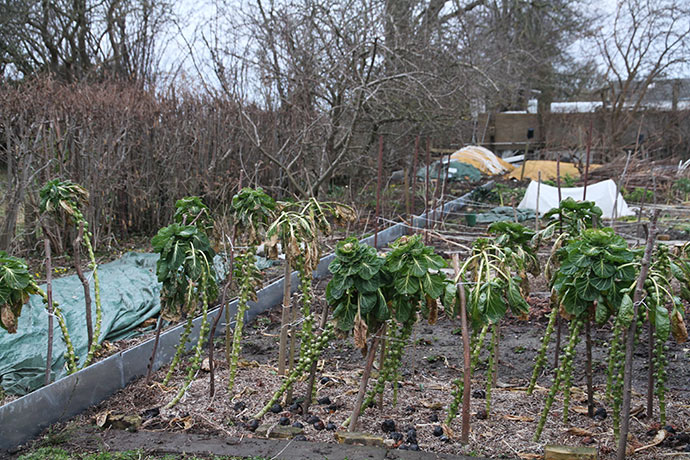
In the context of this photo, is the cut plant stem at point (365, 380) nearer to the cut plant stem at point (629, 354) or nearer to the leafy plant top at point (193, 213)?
the cut plant stem at point (629, 354)

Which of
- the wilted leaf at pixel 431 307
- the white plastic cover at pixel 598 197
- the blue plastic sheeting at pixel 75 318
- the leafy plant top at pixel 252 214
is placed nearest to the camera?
the wilted leaf at pixel 431 307

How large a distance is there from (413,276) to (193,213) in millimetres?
1736

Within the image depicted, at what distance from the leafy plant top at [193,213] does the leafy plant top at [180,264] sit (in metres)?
0.20

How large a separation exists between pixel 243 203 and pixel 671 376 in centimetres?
327

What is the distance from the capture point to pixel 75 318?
5441 millimetres

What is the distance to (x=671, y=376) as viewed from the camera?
444 cm

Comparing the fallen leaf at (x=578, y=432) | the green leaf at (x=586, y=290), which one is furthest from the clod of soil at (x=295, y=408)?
the green leaf at (x=586, y=290)

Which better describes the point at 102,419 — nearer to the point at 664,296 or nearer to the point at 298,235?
the point at 298,235

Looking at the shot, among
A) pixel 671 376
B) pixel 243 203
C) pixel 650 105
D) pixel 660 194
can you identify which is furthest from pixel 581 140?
pixel 243 203

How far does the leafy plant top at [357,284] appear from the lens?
3225mm

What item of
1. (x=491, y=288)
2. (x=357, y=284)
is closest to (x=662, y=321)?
(x=491, y=288)

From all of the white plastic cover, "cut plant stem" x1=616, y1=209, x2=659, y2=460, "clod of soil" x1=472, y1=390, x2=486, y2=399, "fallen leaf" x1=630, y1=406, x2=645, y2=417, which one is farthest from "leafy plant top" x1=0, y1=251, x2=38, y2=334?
the white plastic cover

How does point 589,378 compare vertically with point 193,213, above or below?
below

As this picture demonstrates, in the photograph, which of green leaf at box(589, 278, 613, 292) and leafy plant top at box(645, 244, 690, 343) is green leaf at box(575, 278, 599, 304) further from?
leafy plant top at box(645, 244, 690, 343)
